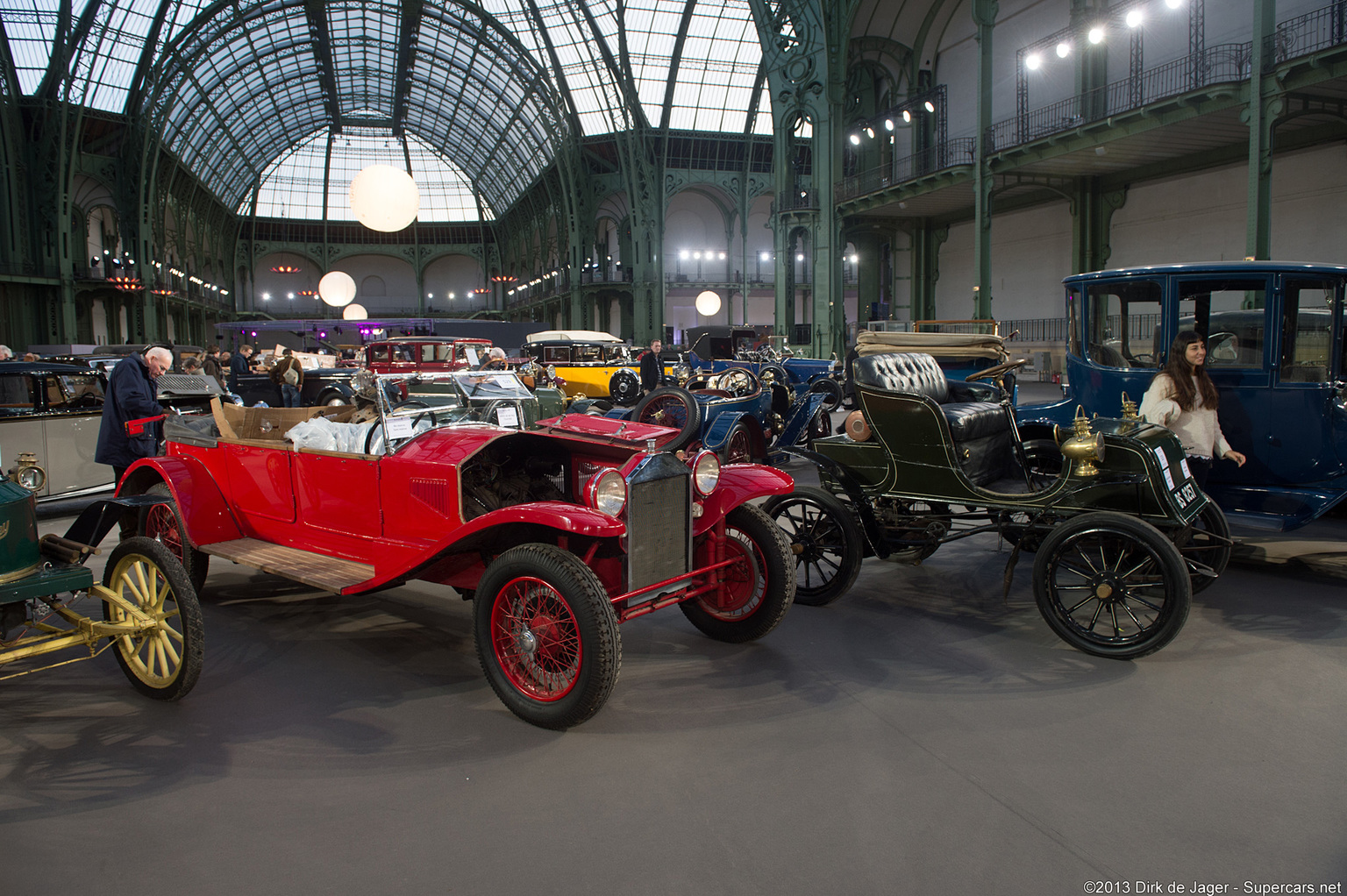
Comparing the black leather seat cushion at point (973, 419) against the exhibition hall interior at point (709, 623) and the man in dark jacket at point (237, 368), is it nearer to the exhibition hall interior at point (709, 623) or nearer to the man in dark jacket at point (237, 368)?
the exhibition hall interior at point (709, 623)

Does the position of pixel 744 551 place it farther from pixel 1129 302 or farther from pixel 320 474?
pixel 1129 302

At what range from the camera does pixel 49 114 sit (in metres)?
28.2

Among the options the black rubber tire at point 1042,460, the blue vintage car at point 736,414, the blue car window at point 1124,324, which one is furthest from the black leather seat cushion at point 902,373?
the blue vintage car at point 736,414

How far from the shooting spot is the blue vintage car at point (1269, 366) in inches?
208

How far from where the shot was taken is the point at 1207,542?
4.88 meters

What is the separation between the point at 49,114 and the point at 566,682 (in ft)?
116

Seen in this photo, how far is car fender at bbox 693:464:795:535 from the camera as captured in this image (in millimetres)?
4066

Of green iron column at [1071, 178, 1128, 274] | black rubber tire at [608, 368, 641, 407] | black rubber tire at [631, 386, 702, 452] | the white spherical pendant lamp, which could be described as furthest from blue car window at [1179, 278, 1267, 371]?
green iron column at [1071, 178, 1128, 274]

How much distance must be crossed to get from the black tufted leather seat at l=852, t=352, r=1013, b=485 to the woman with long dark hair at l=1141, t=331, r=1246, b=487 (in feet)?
3.03

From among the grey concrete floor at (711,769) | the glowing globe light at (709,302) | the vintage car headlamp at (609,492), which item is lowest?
the grey concrete floor at (711,769)

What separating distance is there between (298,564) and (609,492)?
80.0 inches

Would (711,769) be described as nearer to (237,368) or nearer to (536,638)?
(536,638)

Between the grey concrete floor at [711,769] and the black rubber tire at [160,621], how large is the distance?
5.5 inches

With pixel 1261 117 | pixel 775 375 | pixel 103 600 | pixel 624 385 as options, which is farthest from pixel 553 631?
pixel 1261 117
